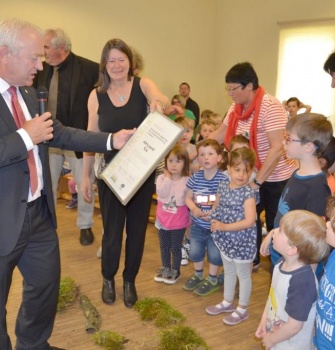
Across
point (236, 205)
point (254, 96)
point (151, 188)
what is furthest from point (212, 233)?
point (254, 96)

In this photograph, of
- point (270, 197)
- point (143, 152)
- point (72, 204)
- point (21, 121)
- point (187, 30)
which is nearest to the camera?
point (21, 121)

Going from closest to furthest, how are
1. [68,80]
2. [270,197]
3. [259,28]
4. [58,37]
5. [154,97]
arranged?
[154,97], [270,197], [58,37], [68,80], [259,28]

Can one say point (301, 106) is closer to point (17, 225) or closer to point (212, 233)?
point (212, 233)

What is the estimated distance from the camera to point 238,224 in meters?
2.88

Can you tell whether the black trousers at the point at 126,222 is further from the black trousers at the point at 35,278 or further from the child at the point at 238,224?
the black trousers at the point at 35,278

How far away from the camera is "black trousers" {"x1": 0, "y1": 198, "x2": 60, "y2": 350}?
2135 millimetres

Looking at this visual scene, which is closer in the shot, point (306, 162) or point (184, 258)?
point (306, 162)

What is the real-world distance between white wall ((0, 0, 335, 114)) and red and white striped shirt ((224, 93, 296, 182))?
540 centimetres

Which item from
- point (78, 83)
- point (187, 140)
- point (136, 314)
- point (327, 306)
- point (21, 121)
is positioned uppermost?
point (78, 83)

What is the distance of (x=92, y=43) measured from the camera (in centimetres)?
804

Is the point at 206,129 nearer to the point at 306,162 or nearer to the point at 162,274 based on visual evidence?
the point at 162,274

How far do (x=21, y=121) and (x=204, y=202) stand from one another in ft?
5.14

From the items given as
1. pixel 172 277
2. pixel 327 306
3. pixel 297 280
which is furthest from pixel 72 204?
pixel 327 306

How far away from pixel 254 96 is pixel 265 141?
1.12 ft
